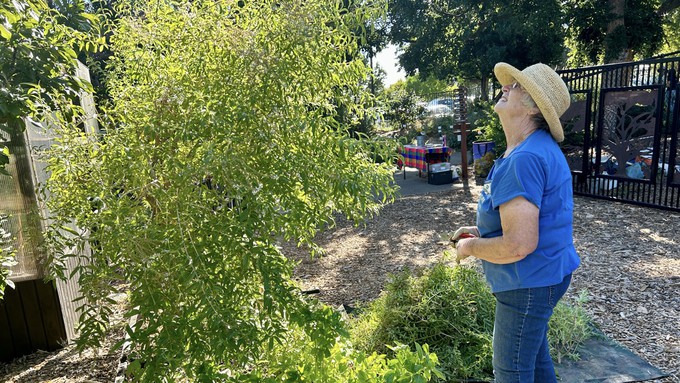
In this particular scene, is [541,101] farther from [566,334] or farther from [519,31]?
[519,31]

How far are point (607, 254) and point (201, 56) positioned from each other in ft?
16.5

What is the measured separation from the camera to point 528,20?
12.9 m

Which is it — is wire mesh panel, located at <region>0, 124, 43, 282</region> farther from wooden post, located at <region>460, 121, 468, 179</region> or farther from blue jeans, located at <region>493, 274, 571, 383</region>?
wooden post, located at <region>460, 121, 468, 179</region>

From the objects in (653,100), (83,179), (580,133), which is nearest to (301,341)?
(83,179)

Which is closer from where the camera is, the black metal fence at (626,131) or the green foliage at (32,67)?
the green foliage at (32,67)

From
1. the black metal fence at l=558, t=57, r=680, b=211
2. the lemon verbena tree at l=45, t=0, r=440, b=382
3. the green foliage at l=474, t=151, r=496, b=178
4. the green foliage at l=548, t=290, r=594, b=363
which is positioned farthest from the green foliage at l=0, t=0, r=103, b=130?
the green foliage at l=474, t=151, r=496, b=178

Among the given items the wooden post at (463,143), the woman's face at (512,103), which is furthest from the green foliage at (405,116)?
the woman's face at (512,103)

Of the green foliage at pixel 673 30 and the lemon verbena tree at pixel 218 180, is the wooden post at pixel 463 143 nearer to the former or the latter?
the lemon verbena tree at pixel 218 180

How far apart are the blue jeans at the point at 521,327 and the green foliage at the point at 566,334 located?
1.09m

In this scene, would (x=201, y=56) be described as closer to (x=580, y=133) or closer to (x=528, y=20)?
(x=580, y=133)

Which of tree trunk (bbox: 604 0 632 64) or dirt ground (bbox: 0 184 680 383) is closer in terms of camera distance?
dirt ground (bbox: 0 184 680 383)

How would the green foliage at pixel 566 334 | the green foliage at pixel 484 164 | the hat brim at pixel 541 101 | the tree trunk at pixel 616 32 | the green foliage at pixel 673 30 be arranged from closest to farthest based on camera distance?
the hat brim at pixel 541 101 → the green foliage at pixel 566 334 → the green foliage at pixel 484 164 → the tree trunk at pixel 616 32 → the green foliage at pixel 673 30

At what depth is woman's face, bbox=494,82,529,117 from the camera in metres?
2.02

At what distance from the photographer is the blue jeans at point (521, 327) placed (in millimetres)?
1974
